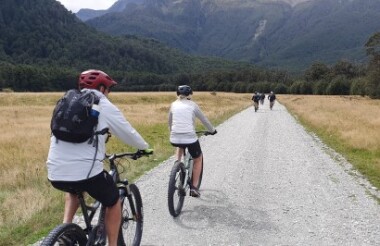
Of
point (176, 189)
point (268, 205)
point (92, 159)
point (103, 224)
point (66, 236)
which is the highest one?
point (92, 159)

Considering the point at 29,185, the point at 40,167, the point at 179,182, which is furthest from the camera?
the point at 40,167

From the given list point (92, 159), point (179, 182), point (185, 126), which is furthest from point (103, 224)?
point (185, 126)

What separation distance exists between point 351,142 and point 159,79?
151072 millimetres

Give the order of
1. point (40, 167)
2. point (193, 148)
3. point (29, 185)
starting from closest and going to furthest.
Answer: point (193, 148)
point (29, 185)
point (40, 167)

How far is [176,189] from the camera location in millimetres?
8148

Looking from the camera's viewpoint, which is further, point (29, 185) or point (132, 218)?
point (29, 185)

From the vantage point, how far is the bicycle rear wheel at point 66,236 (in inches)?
163

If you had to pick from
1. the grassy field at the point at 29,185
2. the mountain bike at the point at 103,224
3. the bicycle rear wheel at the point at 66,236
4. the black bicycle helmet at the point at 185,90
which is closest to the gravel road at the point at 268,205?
the mountain bike at the point at 103,224

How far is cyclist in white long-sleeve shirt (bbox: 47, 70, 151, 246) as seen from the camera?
4469mm

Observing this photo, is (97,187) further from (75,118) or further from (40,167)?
(40,167)

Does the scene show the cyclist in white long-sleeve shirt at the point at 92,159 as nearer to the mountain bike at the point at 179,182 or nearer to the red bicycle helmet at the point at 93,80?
the red bicycle helmet at the point at 93,80

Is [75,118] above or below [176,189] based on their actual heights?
above

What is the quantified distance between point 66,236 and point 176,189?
390cm

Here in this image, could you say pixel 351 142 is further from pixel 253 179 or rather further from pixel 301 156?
pixel 253 179
